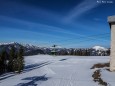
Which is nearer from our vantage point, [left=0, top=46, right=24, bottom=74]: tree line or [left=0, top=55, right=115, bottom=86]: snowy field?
[left=0, top=55, right=115, bottom=86]: snowy field

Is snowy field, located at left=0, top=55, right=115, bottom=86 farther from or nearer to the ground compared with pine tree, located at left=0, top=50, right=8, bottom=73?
nearer to the ground

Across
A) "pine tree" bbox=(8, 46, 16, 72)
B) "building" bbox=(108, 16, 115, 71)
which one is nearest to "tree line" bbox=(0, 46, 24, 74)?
"pine tree" bbox=(8, 46, 16, 72)

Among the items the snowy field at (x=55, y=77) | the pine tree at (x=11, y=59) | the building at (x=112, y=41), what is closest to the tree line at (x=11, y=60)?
the pine tree at (x=11, y=59)

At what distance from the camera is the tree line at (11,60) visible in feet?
99.5

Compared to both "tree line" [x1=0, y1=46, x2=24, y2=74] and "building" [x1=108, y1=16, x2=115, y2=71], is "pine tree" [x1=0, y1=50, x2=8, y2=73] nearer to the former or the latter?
"tree line" [x1=0, y1=46, x2=24, y2=74]

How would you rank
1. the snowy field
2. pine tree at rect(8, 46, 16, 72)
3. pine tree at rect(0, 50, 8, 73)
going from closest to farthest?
1. the snowy field
2. pine tree at rect(8, 46, 16, 72)
3. pine tree at rect(0, 50, 8, 73)

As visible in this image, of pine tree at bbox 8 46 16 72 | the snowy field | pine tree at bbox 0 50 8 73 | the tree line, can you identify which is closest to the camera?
the snowy field

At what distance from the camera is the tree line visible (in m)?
30.3

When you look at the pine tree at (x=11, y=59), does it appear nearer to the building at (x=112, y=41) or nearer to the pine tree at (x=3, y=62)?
the pine tree at (x=3, y=62)

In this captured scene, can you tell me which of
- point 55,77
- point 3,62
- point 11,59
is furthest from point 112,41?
point 3,62

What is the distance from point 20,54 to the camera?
30156mm

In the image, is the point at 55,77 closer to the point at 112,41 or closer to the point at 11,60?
the point at 112,41

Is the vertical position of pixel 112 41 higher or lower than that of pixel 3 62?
higher

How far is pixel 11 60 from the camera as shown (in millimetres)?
32250
